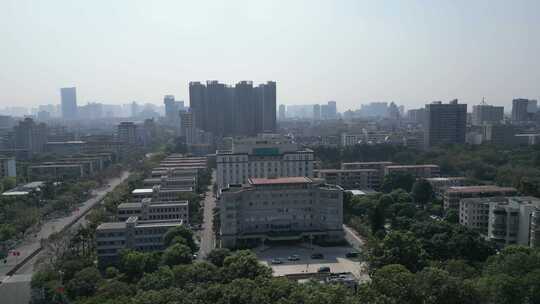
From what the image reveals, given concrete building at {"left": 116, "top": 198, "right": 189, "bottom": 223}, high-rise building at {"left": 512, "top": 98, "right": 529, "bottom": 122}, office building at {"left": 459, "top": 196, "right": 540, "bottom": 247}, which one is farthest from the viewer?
high-rise building at {"left": 512, "top": 98, "right": 529, "bottom": 122}

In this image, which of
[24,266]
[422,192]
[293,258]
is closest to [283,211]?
[293,258]

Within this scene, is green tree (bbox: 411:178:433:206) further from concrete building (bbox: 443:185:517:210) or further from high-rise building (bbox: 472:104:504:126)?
high-rise building (bbox: 472:104:504:126)

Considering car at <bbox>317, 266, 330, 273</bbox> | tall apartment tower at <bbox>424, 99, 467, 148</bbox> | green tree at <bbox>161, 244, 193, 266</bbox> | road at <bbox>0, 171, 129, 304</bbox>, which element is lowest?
road at <bbox>0, 171, 129, 304</bbox>

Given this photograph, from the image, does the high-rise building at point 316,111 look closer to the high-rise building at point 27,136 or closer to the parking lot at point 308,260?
the high-rise building at point 27,136

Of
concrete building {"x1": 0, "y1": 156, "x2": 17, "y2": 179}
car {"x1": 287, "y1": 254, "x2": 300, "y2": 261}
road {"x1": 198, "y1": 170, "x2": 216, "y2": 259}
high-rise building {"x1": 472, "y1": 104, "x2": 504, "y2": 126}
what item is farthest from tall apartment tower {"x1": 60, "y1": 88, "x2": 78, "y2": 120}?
car {"x1": 287, "y1": 254, "x2": 300, "y2": 261}

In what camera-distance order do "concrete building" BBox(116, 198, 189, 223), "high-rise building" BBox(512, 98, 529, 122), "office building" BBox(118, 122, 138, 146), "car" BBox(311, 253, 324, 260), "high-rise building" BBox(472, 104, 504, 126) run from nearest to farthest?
"car" BBox(311, 253, 324, 260), "concrete building" BBox(116, 198, 189, 223), "office building" BBox(118, 122, 138, 146), "high-rise building" BBox(472, 104, 504, 126), "high-rise building" BBox(512, 98, 529, 122)

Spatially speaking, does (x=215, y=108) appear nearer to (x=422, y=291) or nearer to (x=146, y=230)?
(x=146, y=230)

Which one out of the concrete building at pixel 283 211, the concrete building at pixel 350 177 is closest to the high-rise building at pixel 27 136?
the concrete building at pixel 350 177

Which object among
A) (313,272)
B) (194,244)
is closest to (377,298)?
(313,272)

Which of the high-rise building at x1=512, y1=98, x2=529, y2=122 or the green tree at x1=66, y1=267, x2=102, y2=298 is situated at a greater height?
the high-rise building at x1=512, y1=98, x2=529, y2=122
